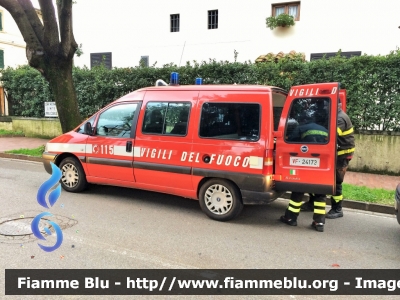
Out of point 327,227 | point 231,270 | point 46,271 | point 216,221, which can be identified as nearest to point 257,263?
point 231,270

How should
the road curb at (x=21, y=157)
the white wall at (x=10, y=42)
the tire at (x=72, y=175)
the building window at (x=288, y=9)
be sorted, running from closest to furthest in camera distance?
the tire at (x=72, y=175), the road curb at (x=21, y=157), the building window at (x=288, y=9), the white wall at (x=10, y=42)

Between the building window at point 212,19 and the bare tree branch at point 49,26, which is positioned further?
the building window at point 212,19

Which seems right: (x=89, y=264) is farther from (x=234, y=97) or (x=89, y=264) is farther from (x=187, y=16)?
(x=187, y=16)

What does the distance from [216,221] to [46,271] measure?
234cm

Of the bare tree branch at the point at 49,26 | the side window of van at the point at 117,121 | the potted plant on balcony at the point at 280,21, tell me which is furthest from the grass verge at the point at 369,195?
the potted plant on balcony at the point at 280,21

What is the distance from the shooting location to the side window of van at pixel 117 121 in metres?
5.35

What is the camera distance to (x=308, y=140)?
13.9 ft

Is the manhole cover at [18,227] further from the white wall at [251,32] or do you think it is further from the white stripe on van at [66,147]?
the white wall at [251,32]

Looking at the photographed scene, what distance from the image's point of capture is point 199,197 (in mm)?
4852

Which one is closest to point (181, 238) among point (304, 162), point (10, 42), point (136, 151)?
point (136, 151)

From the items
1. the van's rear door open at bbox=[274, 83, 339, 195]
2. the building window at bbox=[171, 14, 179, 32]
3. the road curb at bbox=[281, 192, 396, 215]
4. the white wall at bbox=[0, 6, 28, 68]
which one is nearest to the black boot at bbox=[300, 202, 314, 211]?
the road curb at bbox=[281, 192, 396, 215]

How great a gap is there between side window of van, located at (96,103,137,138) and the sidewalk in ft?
13.4

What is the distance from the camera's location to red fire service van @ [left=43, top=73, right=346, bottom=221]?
13.9 feet

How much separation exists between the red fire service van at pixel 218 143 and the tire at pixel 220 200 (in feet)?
0.05
